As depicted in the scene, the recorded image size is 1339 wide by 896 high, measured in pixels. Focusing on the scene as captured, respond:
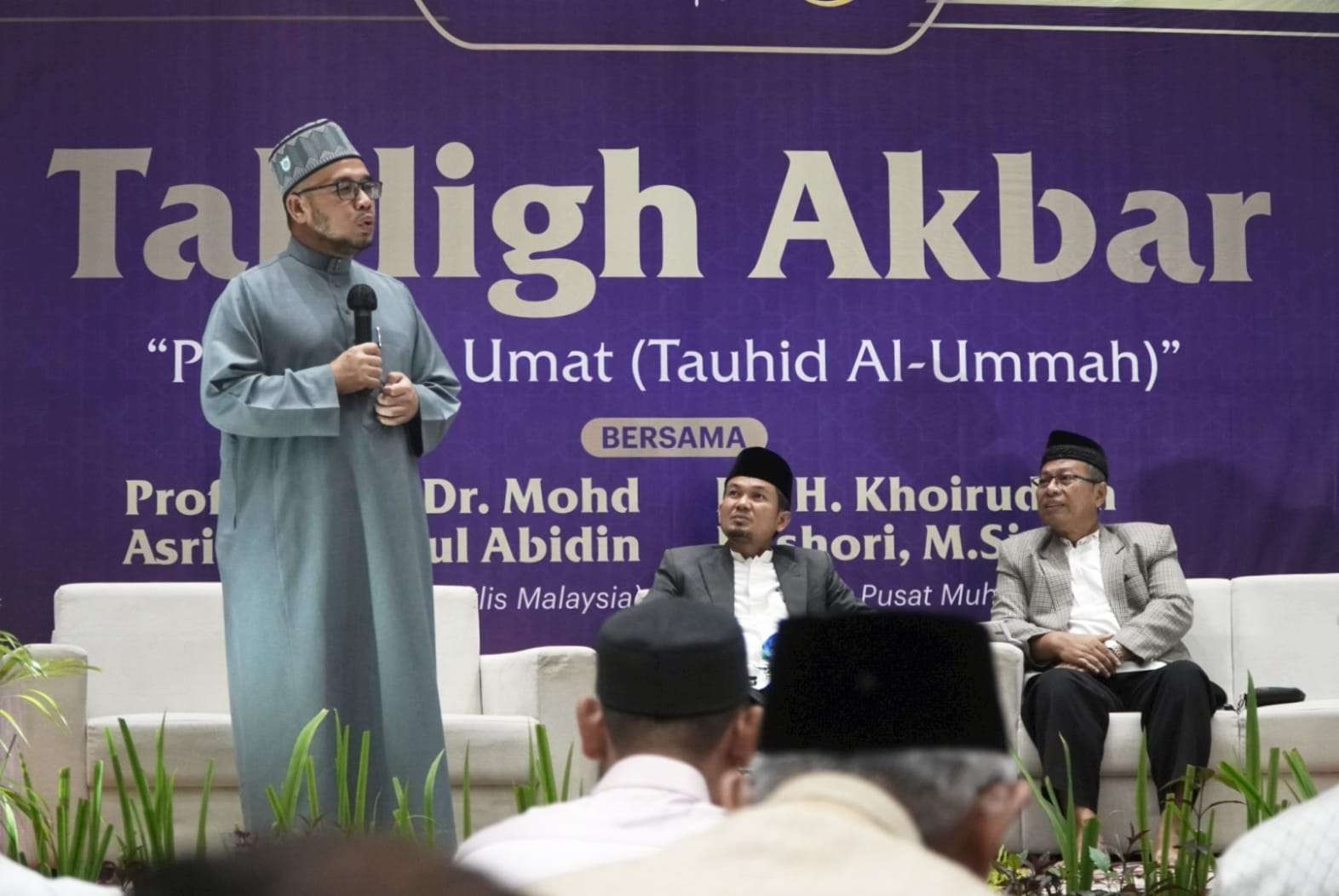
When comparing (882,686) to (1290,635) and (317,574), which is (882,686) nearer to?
(317,574)

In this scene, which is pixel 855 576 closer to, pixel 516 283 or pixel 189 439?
pixel 516 283

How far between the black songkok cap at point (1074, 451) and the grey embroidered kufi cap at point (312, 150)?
2.31 m

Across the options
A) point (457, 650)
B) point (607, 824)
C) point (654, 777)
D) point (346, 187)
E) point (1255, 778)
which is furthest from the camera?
point (457, 650)

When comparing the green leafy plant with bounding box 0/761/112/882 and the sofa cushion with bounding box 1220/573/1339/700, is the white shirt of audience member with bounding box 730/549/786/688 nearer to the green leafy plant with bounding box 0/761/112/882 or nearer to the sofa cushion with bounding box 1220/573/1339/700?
the sofa cushion with bounding box 1220/573/1339/700

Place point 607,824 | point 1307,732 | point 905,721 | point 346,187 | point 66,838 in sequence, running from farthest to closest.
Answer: point 1307,732 < point 346,187 < point 66,838 < point 607,824 < point 905,721

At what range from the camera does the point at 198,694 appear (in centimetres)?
455

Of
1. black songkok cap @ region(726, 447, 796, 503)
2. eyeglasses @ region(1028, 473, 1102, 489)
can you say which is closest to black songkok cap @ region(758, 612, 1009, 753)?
black songkok cap @ region(726, 447, 796, 503)

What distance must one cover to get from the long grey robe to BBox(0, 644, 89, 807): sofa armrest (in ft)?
2.50

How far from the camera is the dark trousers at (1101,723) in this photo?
4.25 metres

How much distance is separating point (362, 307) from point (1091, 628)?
96.8 inches

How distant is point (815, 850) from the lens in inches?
35.1

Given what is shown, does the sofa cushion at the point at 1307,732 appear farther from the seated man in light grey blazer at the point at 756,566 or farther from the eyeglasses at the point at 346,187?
the eyeglasses at the point at 346,187

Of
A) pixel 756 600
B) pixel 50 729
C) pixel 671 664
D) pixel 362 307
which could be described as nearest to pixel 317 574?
pixel 362 307

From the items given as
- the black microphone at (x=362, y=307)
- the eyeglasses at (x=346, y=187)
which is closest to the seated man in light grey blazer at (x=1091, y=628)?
the black microphone at (x=362, y=307)
